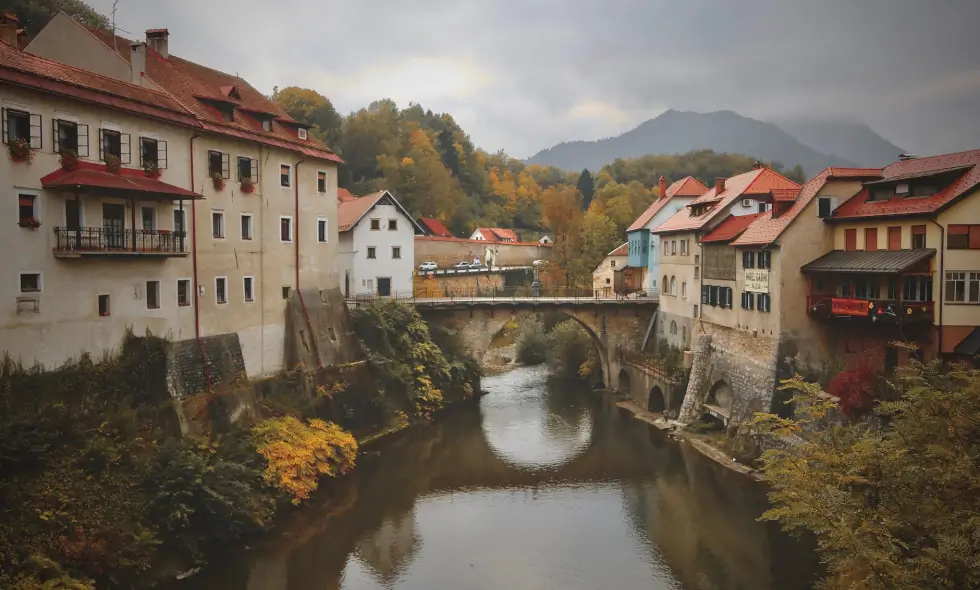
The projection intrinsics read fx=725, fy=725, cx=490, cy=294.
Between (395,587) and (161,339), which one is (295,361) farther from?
(395,587)

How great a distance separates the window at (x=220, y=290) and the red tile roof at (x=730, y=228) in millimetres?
23734

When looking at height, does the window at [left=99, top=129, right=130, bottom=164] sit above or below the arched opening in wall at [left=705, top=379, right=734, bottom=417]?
above

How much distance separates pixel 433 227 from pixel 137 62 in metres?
46.4

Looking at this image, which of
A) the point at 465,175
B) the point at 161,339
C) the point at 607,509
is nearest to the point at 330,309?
the point at 161,339

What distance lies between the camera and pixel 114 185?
74.0ft

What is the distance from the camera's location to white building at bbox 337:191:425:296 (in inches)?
1796

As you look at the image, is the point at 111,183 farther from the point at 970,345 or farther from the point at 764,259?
the point at 970,345

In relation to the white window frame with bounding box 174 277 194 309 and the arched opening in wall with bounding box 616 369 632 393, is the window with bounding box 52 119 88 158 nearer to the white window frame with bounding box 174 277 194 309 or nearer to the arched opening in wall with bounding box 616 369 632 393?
the white window frame with bounding box 174 277 194 309

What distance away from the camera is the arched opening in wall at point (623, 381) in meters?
46.2

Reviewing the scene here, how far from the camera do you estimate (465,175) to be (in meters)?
97.5

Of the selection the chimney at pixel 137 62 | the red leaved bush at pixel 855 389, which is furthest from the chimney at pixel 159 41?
the red leaved bush at pixel 855 389

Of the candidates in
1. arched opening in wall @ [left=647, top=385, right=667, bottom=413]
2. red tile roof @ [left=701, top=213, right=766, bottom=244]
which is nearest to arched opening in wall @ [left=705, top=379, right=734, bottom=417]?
arched opening in wall @ [left=647, top=385, right=667, bottom=413]

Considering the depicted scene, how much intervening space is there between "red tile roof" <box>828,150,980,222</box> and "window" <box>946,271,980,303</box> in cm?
240

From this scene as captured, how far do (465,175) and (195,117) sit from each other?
71377 mm
